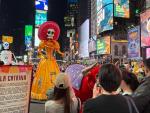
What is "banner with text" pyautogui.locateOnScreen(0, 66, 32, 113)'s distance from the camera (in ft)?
11.7

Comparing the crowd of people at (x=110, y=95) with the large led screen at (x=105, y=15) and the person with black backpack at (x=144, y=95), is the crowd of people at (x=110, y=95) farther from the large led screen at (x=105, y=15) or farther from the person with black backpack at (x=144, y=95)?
the large led screen at (x=105, y=15)

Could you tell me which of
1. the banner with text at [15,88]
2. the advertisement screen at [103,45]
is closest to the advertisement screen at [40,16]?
the advertisement screen at [103,45]

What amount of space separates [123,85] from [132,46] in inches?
598

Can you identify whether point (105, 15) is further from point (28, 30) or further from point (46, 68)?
point (28, 30)

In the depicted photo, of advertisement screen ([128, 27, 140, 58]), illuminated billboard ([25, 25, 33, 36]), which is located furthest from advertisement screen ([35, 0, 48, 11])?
advertisement screen ([128, 27, 140, 58])

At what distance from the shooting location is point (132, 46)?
19.1m

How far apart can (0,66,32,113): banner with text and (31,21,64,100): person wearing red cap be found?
7585mm

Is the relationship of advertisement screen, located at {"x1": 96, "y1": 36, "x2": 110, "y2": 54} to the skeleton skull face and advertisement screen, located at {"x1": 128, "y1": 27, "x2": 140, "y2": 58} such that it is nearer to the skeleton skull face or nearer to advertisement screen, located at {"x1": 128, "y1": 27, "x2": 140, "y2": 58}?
advertisement screen, located at {"x1": 128, "y1": 27, "x2": 140, "y2": 58}

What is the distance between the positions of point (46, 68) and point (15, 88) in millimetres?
8171

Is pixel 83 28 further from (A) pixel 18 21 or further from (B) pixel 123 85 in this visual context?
(B) pixel 123 85

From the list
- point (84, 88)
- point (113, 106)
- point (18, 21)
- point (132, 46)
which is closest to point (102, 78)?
point (113, 106)

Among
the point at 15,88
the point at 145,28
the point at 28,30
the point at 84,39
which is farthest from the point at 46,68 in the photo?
the point at 28,30

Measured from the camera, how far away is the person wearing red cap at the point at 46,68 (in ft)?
38.8

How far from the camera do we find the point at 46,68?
11883 mm
